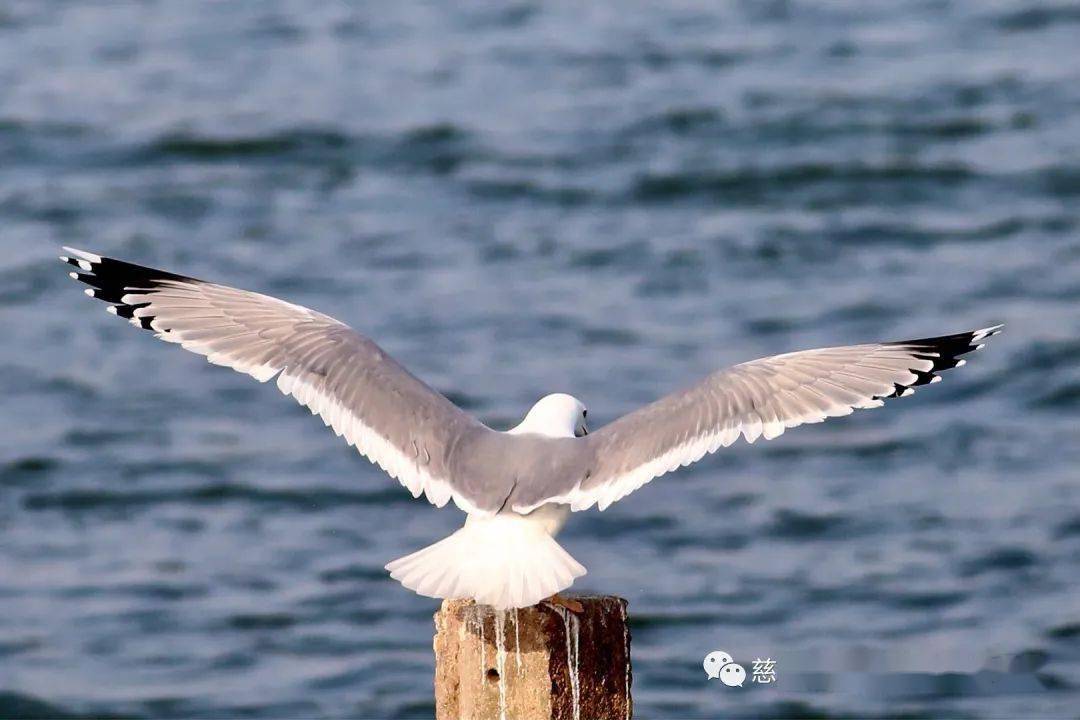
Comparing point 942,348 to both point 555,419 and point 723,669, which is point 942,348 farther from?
point 723,669

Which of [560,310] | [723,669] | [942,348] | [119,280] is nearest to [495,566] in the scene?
[942,348]

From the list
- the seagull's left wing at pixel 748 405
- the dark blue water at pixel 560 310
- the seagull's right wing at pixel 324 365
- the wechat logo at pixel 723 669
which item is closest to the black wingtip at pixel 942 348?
the seagull's left wing at pixel 748 405

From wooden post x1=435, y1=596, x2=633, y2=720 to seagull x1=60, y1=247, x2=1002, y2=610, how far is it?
0.37ft

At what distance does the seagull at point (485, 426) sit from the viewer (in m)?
4.62

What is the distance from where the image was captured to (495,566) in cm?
435

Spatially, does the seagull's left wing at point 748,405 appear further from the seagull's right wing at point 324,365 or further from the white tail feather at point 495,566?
the seagull's right wing at point 324,365

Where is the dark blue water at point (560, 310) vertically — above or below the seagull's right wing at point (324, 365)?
above

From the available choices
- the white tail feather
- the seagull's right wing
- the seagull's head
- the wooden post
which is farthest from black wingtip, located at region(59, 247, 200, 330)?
the wooden post

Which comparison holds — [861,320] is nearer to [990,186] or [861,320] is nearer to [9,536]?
[990,186]

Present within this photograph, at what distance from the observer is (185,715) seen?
7551 millimetres

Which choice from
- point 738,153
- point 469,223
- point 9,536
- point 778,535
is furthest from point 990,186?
point 9,536

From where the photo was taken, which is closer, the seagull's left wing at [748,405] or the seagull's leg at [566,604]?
the seagull's leg at [566,604]

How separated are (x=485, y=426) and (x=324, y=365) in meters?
0.49

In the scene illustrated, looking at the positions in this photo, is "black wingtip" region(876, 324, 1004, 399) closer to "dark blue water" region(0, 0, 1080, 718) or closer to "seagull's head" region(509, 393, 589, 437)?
"seagull's head" region(509, 393, 589, 437)
